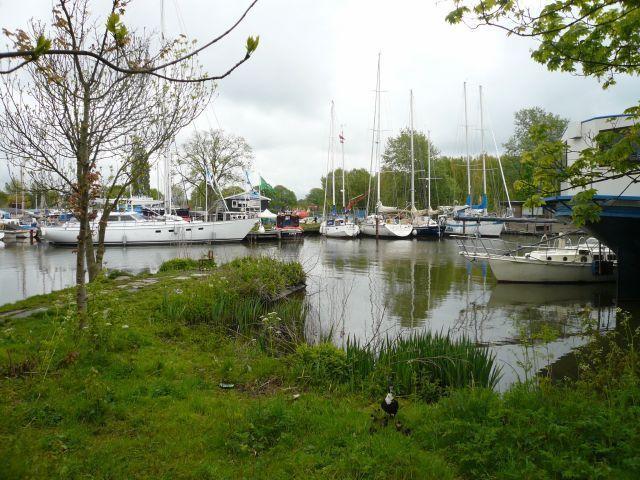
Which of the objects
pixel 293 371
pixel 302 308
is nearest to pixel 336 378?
pixel 293 371

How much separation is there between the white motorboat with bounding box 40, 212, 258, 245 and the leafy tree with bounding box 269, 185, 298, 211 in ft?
189

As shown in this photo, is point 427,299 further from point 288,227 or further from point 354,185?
point 354,185

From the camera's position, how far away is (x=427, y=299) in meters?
16.0

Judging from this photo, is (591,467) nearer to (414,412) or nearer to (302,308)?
(414,412)

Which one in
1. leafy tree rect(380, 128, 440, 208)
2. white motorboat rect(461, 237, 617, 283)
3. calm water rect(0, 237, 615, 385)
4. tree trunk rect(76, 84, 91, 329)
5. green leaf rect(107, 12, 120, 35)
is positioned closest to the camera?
green leaf rect(107, 12, 120, 35)

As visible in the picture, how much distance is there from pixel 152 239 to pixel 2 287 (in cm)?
2322

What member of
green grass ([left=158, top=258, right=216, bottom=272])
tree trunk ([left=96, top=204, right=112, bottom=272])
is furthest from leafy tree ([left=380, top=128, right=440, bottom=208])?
tree trunk ([left=96, top=204, right=112, bottom=272])

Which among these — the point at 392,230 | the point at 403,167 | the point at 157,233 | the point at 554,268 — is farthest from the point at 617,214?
the point at 403,167

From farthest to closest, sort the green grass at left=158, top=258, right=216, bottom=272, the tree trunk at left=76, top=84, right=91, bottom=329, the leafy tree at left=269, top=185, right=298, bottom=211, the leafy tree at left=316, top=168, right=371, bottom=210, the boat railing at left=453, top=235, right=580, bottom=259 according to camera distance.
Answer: the leafy tree at left=269, top=185, right=298, bottom=211 → the leafy tree at left=316, top=168, right=371, bottom=210 → the boat railing at left=453, top=235, right=580, bottom=259 → the green grass at left=158, top=258, right=216, bottom=272 → the tree trunk at left=76, top=84, right=91, bottom=329

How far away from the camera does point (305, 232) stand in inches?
2185

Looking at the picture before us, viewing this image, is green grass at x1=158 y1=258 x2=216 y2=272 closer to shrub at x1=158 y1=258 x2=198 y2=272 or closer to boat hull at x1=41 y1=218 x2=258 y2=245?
shrub at x1=158 y1=258 x2=198 y2=272

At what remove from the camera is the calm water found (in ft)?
33.9

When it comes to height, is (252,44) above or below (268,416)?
above

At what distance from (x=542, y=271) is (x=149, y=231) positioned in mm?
32527
